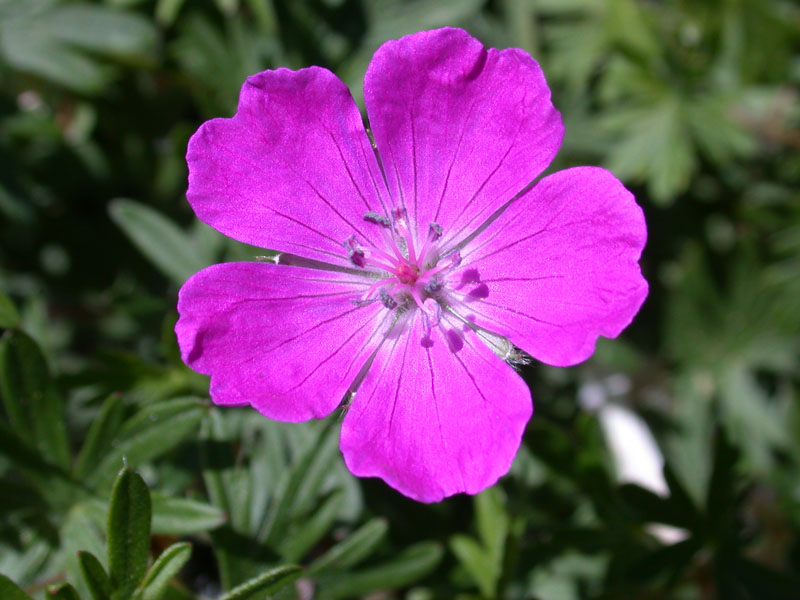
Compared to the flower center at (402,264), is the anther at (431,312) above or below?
below

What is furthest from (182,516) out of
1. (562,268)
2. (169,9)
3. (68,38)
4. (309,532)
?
(68,38)

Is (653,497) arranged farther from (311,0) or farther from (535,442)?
(311,0)

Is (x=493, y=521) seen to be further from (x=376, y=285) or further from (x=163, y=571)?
(x=163, y=571)

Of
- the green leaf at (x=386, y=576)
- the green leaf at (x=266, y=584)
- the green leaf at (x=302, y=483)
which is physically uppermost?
the green leaf at (x=266, y=584)

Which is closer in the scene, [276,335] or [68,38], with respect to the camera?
[276,335]

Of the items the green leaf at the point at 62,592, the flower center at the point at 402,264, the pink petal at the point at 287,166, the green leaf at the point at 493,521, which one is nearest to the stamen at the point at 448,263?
the flower center at the point at 402,264

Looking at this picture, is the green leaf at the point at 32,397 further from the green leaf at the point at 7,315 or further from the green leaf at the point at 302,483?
the green leaf at the point at 302,483
